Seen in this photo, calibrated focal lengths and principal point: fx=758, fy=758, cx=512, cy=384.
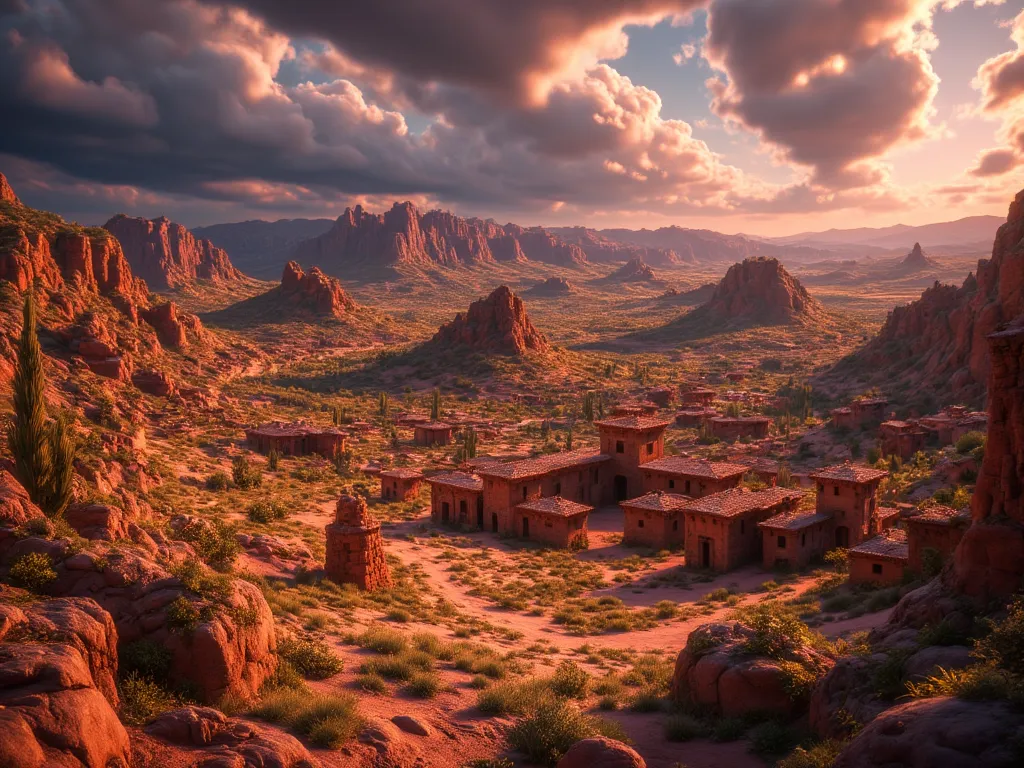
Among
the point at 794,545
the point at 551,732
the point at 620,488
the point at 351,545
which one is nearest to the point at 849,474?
the point at 794,545

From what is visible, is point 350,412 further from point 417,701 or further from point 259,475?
point 417,701

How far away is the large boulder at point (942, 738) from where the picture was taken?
887cm

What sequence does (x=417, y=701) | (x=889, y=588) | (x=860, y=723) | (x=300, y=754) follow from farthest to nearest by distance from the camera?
(x=889, y=588) → (x=417, y=701) → (x=860, y=723) → (x=300, y=754)

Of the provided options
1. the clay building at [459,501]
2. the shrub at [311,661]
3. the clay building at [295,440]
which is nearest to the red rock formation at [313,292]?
the clay building at [295,440]

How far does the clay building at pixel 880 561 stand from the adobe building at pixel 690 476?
1243cm

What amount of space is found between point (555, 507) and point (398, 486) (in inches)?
476

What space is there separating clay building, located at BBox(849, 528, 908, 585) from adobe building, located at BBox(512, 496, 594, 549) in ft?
43.1

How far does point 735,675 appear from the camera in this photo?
14977 millimetres

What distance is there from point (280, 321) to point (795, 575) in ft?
338

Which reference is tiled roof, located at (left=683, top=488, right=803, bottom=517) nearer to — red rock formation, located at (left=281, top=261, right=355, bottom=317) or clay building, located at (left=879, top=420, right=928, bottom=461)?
clay building, located at (left=879, top=420, right=928, bottom=461)

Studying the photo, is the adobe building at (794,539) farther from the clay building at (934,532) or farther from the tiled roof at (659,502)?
the clay building at (934,532)

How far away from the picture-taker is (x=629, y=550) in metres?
36.3

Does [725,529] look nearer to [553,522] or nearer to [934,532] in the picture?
[553,522]

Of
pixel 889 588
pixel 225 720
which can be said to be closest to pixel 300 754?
pixel 225 720
